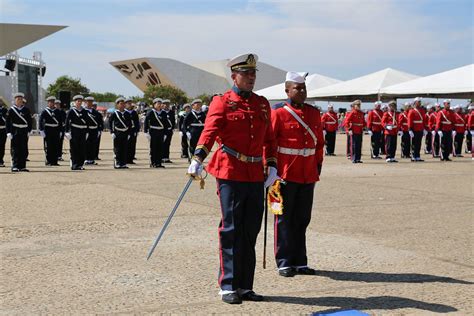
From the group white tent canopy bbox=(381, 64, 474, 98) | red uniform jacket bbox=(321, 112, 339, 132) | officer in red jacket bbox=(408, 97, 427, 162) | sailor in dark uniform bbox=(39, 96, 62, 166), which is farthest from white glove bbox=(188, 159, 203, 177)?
white tent canopy bbox=(381, 64, 474, 98)

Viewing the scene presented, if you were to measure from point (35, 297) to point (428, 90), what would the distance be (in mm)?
30598

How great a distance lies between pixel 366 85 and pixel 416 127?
17.8m

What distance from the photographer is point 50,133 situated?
1867cm

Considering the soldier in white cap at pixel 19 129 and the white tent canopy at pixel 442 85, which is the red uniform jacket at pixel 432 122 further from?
the soldier in white cap at pixel 19 129

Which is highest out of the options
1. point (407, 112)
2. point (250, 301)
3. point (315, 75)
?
point (315, 75)

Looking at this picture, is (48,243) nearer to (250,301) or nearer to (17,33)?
(250,301)

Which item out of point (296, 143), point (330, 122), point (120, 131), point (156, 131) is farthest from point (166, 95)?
point (296, 143)

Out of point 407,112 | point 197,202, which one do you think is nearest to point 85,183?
point 197,202

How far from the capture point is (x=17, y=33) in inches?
1356

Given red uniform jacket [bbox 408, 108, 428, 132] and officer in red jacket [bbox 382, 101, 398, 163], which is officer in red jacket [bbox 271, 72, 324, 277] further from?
red uniform jacket [bbox 408, 108, 428, 132]

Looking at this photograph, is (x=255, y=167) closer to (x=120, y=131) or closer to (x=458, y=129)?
(x=120, y=131)

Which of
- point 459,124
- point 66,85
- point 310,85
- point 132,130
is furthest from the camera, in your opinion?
point 66,85

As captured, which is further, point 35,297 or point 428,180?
point 428,180

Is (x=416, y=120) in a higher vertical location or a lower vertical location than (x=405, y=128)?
higher
